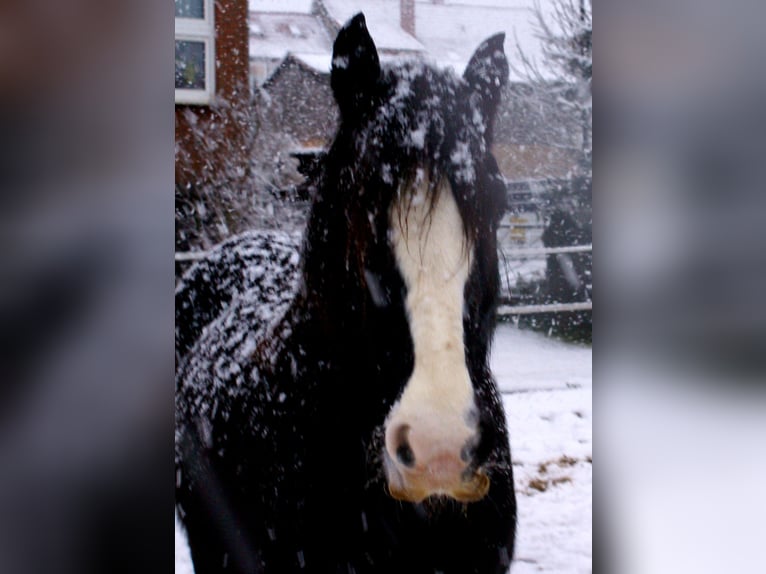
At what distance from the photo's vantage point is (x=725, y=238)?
2469mm

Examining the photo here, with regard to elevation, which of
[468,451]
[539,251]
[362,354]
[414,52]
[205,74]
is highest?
[414,52]

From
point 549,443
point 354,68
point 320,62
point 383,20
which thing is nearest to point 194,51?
point 320,62

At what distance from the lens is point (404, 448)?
7.08ft

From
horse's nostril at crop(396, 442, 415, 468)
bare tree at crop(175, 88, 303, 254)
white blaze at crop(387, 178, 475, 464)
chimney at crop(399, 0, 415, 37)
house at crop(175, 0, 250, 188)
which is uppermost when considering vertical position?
chimney at crop(399, 0, 415, 37)

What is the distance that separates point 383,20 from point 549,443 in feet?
5.73

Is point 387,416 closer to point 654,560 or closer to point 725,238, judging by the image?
point 654,560

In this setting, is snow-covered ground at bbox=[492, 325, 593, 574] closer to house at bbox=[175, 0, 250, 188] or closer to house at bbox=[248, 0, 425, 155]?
house at bbox=[248, 0, 425, 155]

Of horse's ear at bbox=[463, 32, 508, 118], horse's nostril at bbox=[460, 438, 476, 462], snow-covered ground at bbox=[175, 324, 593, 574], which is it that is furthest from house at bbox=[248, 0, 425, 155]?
horse's nostril at bbox=[460, 438, 476, 462]

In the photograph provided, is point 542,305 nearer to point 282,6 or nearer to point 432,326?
point 432,326

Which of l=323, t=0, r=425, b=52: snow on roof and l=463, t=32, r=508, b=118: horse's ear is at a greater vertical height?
l=323, t=0, r=425, b=52: snow on roof

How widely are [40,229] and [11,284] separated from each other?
0.71ft

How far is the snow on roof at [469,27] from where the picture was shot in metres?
2.22

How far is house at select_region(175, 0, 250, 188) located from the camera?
83.4 inches

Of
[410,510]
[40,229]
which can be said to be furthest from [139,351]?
[410,510]
